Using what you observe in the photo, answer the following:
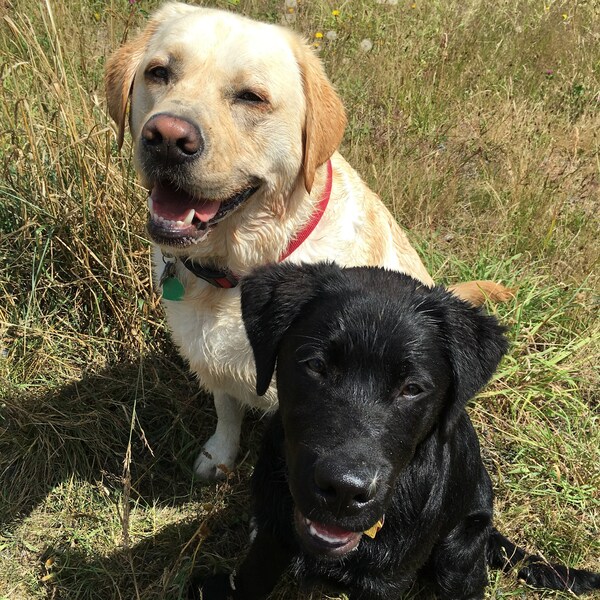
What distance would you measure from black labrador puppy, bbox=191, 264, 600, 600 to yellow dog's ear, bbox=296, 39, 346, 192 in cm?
46

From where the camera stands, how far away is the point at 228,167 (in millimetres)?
2166

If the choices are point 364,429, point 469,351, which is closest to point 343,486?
point 364,429

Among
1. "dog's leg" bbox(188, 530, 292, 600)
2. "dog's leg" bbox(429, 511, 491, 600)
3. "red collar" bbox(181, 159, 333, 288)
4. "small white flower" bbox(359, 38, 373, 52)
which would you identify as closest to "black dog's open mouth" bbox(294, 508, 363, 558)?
"dog's leg" bbox(188, 530, 292, 600)

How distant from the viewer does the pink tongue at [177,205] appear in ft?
7.45

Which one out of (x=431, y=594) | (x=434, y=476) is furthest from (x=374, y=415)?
(x=431, y=594)

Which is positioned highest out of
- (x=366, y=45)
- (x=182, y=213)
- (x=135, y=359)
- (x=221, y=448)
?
(x=366, y=45)

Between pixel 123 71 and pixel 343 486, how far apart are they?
1806mm

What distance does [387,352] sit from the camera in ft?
6.10

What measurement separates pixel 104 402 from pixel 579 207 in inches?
130

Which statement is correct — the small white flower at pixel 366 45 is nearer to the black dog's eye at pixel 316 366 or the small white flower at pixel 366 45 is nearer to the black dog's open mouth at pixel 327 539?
the black dog's eye at pixel 316 366

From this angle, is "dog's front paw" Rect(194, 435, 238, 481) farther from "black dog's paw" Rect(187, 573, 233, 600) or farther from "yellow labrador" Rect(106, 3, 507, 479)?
"black dog's paw" Rect(187, 573, 233, 600)

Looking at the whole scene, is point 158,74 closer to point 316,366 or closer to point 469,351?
point 316,366

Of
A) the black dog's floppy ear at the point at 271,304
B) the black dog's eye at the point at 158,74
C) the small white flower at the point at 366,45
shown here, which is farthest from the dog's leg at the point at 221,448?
the small white flower at the point at 366,45

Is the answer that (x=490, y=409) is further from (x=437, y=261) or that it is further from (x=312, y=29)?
(x=312, y=29)
